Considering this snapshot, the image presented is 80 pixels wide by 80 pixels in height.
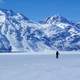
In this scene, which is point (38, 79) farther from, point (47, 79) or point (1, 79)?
point (1, 79)

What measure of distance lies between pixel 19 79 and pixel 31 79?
0.67m

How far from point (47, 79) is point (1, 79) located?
2559mm

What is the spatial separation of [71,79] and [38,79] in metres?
1.84

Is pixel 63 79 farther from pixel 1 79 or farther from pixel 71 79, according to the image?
pixel 1 79

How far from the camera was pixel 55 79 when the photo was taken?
1683 centimetres

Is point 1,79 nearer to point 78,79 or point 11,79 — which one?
point 11,79

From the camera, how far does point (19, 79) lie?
1686 cm

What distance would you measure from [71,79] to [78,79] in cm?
40

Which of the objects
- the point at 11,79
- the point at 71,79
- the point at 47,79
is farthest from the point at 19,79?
the point at 71,79

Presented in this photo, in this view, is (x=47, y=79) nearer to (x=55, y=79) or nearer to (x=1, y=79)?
(x=55, y=79)

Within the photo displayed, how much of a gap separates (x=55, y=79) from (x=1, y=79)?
3.00 meters

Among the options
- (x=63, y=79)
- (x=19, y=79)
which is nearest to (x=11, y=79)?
(x=19, y=79)

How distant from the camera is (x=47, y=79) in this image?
16781 mm

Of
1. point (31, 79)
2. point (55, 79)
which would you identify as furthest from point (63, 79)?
point (31, 79)
